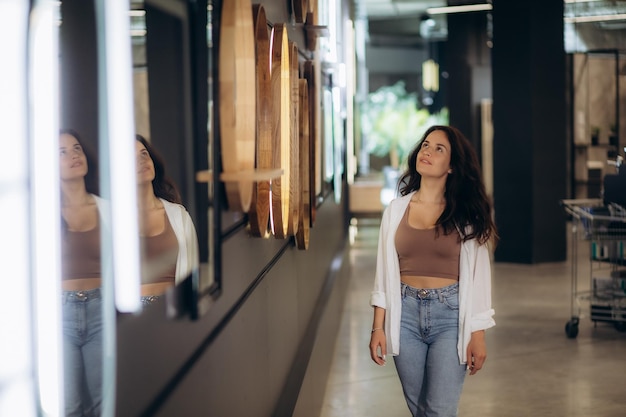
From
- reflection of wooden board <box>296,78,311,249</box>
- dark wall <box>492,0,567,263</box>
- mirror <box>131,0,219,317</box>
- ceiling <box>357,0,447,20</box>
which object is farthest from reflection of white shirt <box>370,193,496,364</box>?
ceiling <box>357,0,447,20</box>

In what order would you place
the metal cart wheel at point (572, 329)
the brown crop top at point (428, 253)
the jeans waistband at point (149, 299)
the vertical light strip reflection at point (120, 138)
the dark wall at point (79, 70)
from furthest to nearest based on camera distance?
the metal cart wheel at point (572, 329) → the brown crop top at point (428, 253) → the jeans waistband at point (149, 299) → the vertical light strip reflection at point (120, 138) → the dark wall at point (79, 70)

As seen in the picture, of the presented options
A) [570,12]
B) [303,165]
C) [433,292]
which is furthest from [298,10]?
[570,12]

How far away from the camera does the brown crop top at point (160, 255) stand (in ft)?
4.06

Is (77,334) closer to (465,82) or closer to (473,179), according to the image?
(473,179)

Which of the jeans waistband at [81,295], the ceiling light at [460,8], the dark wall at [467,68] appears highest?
the ceiling light at [460,8]

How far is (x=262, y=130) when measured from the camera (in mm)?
2541

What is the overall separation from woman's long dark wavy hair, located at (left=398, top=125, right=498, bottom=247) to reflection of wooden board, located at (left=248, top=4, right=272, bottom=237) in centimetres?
84

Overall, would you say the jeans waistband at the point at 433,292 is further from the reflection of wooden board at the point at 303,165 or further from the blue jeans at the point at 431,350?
the reflection of wooden board at the point at 303,165

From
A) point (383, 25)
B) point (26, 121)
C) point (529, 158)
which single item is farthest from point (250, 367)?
point (383, 25)

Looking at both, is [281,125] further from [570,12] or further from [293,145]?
[570,12]

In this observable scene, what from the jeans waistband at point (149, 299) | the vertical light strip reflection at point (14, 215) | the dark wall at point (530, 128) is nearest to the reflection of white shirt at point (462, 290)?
the jeans waistband at point (149, 299)

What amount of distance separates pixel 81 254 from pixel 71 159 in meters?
0.11

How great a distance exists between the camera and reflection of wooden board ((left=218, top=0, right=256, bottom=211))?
177 cm

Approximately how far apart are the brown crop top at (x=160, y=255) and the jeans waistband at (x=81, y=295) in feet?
0.57
